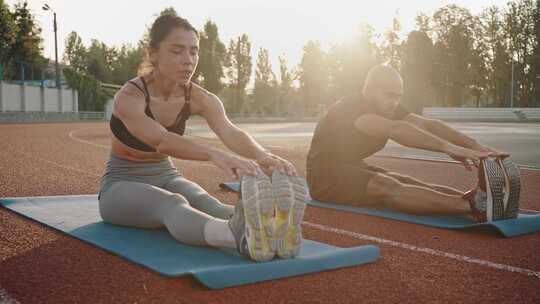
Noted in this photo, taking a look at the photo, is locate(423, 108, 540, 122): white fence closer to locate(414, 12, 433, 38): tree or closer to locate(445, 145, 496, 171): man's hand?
locate(414, 12, 433, 38): tree

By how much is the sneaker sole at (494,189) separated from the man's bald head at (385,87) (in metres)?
1.04

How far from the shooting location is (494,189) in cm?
441

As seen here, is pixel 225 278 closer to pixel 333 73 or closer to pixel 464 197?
pixel 464 197

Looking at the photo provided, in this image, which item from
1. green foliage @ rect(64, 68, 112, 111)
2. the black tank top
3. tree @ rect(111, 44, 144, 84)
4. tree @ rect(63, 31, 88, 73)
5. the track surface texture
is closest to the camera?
the track surface texture

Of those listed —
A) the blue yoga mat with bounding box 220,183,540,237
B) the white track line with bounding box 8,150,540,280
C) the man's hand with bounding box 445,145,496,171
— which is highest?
the man's hand with bounding box 445,145,496,171

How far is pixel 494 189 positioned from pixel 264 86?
68.6m

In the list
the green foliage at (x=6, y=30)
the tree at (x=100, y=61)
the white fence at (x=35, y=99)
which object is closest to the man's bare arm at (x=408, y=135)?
the white fence at (x=35, y=99)

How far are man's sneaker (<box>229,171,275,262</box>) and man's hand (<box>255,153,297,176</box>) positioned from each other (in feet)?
0.36

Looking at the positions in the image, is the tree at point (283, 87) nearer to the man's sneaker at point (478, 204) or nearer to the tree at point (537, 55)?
the tree at point (537, 55)

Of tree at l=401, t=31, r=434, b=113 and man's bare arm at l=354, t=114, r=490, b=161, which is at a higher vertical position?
tree at l=401, t=31, r=434, b=113

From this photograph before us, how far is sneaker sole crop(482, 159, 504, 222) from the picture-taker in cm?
433

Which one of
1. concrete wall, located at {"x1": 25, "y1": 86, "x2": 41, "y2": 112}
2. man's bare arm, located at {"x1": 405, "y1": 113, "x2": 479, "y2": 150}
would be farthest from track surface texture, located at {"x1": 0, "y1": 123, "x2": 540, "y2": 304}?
concrete wall, located at {"x1": 25, "y1": 86, "x2": 41, "y2": 112}

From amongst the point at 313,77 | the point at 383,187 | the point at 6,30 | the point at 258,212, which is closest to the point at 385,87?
the point at 383,187

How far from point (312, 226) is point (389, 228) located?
2.04 ft
